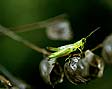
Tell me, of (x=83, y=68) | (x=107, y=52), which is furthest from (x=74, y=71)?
(x=107, y=52)

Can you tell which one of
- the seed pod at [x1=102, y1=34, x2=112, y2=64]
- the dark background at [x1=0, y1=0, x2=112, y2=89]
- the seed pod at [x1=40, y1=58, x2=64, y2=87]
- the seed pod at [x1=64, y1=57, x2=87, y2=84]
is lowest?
the seed pod at [x1=64, y1=57, x2=87, y2=84]

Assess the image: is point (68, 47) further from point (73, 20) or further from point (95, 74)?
point (73, 20)

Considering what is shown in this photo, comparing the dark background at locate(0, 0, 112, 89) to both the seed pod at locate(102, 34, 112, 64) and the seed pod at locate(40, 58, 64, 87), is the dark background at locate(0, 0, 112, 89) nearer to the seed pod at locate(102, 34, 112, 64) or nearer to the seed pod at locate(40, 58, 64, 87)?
the seed pod at locate(102, 34, 112, 64)

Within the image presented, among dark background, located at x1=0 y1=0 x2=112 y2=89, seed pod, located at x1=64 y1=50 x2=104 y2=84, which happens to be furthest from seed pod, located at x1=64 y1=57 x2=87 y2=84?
dark background, located at x1=0 y1=0 x2=112 y2=89

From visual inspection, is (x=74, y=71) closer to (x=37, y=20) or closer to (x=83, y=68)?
(x=83, y=68)

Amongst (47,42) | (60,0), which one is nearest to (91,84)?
(47,42)
